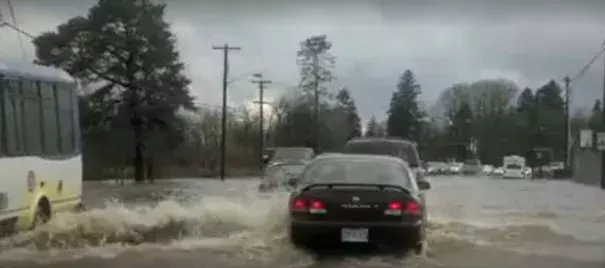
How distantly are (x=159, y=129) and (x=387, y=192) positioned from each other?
5222cm

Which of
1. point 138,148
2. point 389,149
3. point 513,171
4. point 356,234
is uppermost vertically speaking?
point 389,149

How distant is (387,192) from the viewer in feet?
38.1

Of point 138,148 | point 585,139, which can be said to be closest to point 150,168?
point 138,148

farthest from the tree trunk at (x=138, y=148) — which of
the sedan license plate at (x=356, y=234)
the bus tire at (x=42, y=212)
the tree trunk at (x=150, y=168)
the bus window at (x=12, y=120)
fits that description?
the sedan license plate at (x=356, y=234)

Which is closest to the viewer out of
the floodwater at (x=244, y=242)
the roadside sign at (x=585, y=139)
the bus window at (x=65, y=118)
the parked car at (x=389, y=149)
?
the floodwater at (x=244, y=242)

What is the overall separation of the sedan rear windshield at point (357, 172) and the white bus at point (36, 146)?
4189 millimetres

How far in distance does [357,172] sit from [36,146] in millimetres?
5253

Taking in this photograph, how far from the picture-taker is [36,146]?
14.4 metres

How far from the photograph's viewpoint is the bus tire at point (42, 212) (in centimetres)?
1421

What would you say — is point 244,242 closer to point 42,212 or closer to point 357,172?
point 357,172

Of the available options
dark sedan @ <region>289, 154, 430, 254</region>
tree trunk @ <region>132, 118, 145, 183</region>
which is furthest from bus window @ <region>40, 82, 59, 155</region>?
tree trunk @ <region>132, 118, 145, 183</region>

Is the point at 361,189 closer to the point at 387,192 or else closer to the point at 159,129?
the point at 387,192

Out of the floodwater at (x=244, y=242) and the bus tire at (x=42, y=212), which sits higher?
the bus tire at (x=42, y=212)

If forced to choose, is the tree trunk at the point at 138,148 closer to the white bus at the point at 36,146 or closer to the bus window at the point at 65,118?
the white bus at the point at 36,146
